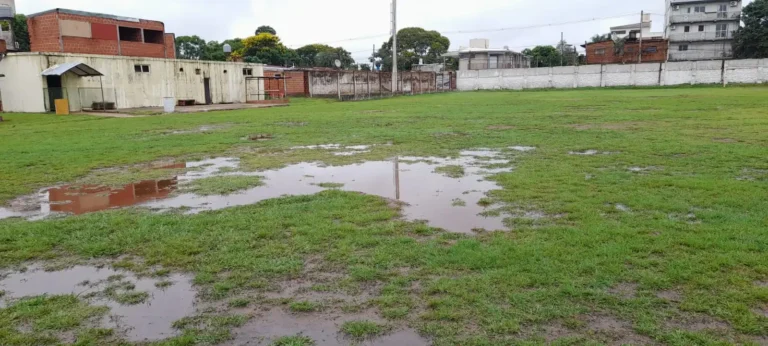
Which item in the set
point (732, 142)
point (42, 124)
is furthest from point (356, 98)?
point (732, 142)

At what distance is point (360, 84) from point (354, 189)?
38504 millimetres

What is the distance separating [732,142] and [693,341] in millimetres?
10601

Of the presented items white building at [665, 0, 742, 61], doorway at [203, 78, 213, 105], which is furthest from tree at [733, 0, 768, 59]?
doorway at [203, 78, 213, 105]

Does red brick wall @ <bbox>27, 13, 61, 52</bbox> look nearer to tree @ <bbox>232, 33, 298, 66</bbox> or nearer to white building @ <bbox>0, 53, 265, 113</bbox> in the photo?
white building @ <bbox>0, 53, 265, 113</bbox>

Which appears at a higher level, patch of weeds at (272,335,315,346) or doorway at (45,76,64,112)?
doorway at (45,76,64,112)

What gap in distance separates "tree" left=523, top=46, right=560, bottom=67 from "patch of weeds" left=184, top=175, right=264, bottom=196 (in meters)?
70.8

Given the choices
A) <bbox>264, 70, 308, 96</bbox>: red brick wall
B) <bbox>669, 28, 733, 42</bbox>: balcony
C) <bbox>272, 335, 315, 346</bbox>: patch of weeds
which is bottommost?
<bbox>272, 335, 315, 346</bbox>: patch of weeds

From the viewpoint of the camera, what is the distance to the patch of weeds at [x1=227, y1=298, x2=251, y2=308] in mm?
4252

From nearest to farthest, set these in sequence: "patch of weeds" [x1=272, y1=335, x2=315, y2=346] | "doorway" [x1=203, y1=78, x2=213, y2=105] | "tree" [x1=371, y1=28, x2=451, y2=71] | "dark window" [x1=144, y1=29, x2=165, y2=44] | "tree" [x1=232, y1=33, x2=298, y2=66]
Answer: "patch of weeds" [x1=272, y1=335, x2=315, y2=346]
"doorway" [x1=203, y1=78, x2=213, y2=105]
"dark window" [x1=144, y1=29, x2=165, y2=44]
"tree" [x1=232, y1=33, x2=298, y2=66]
"tree" [x1=371, y1=28, x2=451, y2=71]

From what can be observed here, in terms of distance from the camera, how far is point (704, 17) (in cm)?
6475

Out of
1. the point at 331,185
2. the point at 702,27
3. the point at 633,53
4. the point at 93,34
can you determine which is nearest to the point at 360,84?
the point at 93,34

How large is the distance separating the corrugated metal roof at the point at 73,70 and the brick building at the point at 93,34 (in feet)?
27.3

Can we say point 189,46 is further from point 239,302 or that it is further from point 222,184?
point 239,302

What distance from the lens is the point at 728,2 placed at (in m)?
64.1
